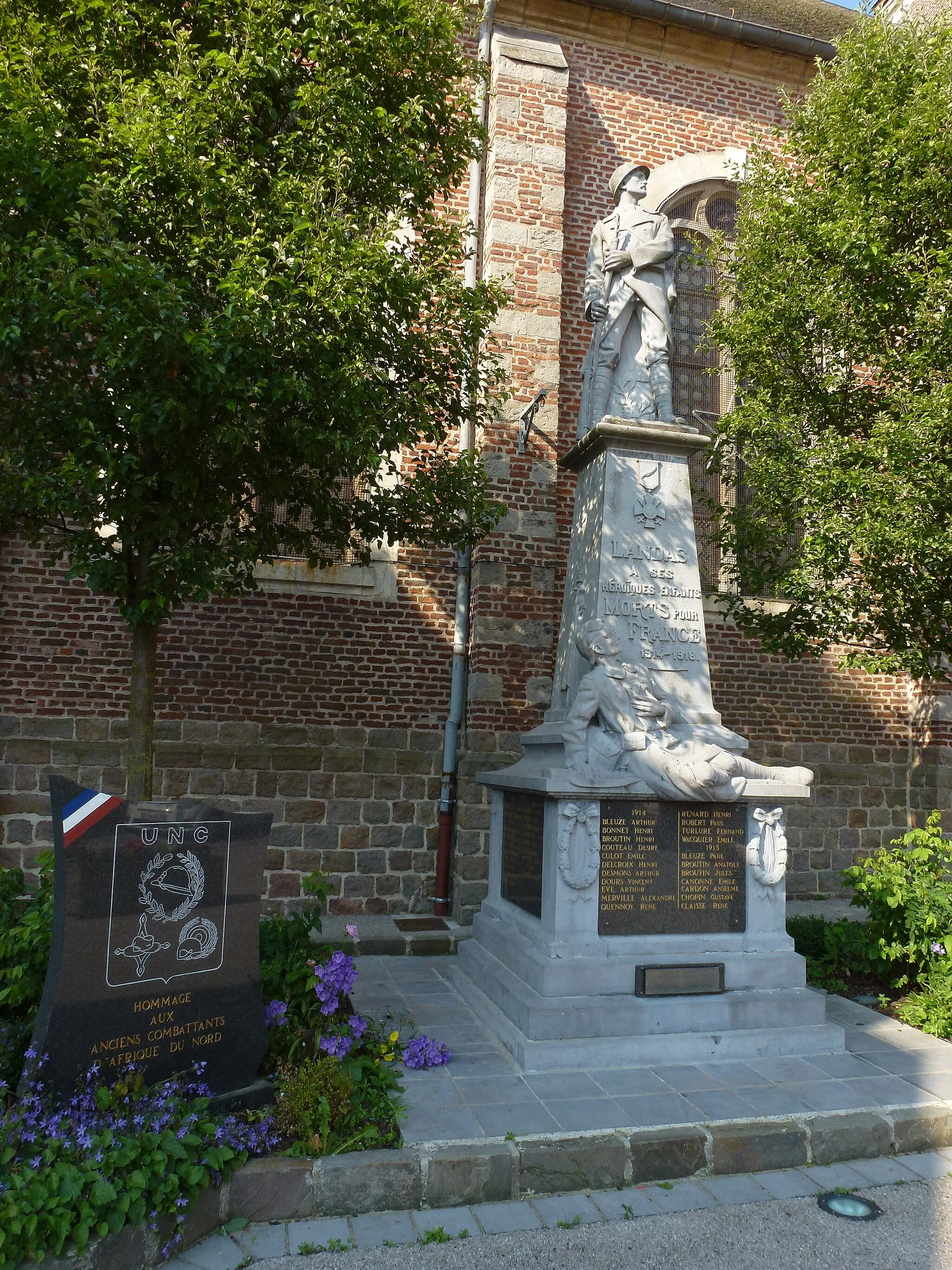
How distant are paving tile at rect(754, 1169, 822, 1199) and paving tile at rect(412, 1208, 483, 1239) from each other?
1.34 m

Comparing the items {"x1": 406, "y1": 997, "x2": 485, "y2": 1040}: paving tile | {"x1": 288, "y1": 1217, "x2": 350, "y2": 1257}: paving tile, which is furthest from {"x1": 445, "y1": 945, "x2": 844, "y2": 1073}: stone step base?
{"x1": 288, "y1": 1217, "x2": 350, "y2": 1257}: paving tile

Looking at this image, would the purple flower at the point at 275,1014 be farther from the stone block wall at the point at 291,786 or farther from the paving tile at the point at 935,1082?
the stone block wall at the point at 291,786

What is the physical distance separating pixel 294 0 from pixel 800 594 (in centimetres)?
544

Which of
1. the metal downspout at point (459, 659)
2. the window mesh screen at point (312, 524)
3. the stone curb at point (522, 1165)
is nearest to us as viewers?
the stone curb at point (522, 1165)

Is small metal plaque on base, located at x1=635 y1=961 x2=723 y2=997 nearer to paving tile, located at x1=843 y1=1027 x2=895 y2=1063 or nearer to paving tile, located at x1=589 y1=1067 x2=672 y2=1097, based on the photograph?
paving tile, located at x1=589 y1=1067 x2=672 y2=1097

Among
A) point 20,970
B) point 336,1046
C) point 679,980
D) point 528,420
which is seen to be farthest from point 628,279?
point 20,970

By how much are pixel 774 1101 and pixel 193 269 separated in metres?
5.37

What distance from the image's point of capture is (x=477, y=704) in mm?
8320

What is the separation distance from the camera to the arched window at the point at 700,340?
9.84 m

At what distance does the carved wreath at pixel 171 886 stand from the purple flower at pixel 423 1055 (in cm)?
161

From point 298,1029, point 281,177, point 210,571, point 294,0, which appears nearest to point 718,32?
point 294,0

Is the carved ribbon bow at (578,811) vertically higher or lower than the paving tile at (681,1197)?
higher

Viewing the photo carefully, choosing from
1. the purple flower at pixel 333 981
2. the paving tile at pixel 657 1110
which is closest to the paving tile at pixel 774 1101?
the paving tile at pixel 657 1110

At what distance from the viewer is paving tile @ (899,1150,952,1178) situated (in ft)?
12.9
